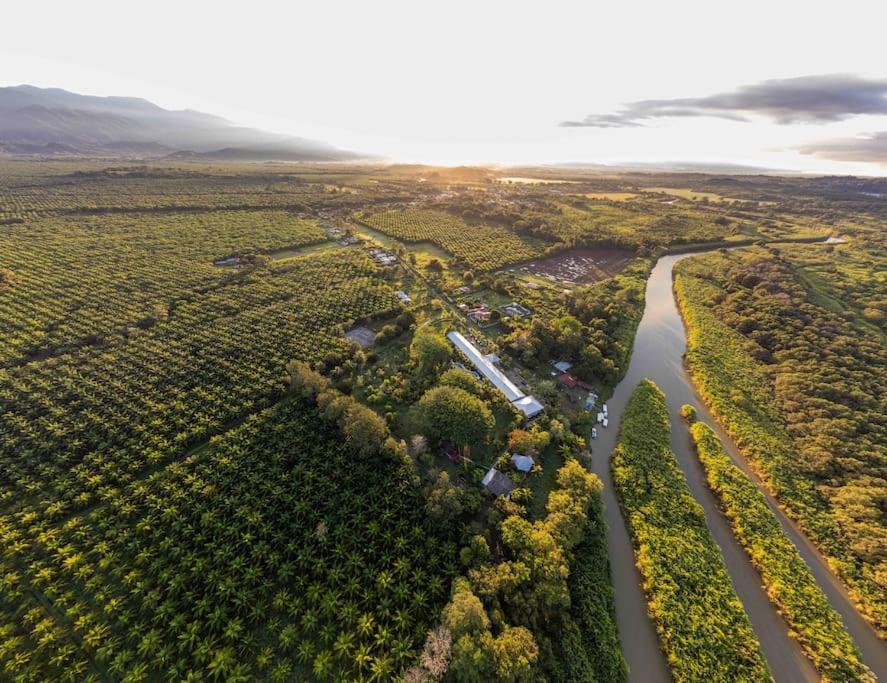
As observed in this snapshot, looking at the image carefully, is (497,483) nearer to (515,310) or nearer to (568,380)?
(568,380)

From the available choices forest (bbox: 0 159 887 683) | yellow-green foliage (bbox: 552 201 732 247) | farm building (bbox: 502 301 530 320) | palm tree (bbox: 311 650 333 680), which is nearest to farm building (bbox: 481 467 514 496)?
forest (bbox: 0 159 887 683)

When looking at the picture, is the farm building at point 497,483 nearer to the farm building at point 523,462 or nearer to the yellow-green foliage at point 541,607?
the farm building at point 523,462

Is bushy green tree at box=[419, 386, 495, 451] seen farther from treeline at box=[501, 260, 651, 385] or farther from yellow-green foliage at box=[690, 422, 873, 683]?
yellow-green foliage at box=[690, 422, 873, 683]

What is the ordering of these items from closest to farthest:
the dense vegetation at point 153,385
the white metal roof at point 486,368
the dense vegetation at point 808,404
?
the dense vegetation at point 808,404, the dense vegetation at point 153,385, the white metal roof at point 486,368

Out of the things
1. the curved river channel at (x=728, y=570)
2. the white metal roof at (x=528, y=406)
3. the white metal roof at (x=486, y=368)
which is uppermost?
the white metal roof at (x=486, y=368)

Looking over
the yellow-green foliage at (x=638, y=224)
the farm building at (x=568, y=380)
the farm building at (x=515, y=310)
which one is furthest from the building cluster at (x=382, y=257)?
the yellow-green foliage at (x=638, y=224)

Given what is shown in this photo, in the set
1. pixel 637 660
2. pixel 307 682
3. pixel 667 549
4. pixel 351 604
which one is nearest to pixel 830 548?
pixel 667 549

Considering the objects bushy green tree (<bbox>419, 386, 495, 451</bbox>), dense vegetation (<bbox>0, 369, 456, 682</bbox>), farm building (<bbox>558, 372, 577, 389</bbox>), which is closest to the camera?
dense vegetation (<bbox>0, 369, 456, 682</bbox>)
